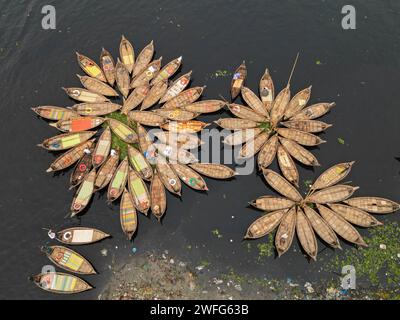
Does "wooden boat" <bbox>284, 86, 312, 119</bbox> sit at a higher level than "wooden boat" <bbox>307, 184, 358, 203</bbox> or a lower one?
higher

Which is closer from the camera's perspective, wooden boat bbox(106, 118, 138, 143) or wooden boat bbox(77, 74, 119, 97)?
wooden boat bbox(106, 118, 138, 143)

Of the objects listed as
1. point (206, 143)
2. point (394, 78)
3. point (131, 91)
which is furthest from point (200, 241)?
point (394, 78)

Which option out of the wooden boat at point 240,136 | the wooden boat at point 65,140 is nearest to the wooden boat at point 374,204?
the wooden boat at point 240,136

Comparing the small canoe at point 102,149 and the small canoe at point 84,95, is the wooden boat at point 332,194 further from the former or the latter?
the small canoe at point 84,95

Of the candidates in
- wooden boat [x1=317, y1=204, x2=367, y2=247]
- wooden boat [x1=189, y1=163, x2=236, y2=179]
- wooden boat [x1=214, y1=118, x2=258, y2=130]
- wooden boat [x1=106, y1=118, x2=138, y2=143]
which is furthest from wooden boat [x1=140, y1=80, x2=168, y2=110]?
wooden boat [x1=317, y1=204, x2=367, y2=247]

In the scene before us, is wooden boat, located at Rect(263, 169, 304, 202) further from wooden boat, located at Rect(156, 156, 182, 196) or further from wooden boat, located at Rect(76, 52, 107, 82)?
wooden boat, located at Rect(76, 52, 107, 82)

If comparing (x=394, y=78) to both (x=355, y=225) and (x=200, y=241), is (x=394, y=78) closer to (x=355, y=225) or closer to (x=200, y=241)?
(x=355, y=225)

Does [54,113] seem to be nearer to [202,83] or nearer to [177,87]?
[177,87]
